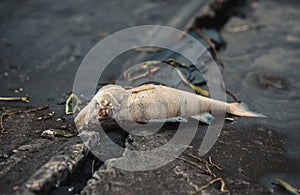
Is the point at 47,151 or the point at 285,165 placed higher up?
the point at 47,151

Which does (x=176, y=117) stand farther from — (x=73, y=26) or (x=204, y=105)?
(x=73, y=26)

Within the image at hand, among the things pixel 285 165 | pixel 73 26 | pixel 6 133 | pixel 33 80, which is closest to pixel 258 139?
pixel 285 165

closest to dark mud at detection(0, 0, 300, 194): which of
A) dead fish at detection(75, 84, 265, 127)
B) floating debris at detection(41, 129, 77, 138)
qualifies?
floating debris at detection(41, 129, 77, 138)

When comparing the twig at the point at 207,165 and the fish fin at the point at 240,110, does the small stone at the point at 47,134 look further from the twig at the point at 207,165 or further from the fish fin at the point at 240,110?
the fish fin at the point at 240,110

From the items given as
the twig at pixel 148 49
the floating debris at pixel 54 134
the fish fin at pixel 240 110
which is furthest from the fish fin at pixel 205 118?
the twig at pixel 148 49

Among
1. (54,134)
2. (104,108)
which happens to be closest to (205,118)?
(104,108)
